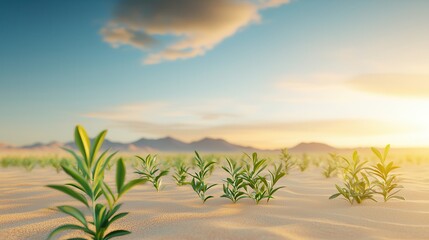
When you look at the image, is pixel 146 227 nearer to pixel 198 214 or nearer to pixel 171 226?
pixel 171 226

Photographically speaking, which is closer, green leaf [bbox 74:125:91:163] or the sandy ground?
green leaf [bbox 74:125:91:163]

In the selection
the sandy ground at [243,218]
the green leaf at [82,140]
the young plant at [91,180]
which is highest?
the green leaf at [82,140]

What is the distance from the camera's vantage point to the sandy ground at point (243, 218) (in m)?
3.45

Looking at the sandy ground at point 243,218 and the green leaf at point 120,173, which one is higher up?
the green leaf at point 120,173

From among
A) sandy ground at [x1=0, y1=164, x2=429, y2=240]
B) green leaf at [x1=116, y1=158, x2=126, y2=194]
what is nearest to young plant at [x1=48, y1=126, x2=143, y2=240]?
green leaf at [x1=116, y1=158, x2=126, y2=194]

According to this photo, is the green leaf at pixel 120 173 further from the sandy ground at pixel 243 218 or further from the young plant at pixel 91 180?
the sandy ground at pixel 243 218

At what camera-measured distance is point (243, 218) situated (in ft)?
13.3

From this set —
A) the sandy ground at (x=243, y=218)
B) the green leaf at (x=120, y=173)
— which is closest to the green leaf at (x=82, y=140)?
the green leaf at (x=120, y=173)

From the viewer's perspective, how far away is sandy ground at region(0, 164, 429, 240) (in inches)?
136

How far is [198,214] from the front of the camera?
4258 millimetres

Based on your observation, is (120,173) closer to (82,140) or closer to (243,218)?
(82,140)

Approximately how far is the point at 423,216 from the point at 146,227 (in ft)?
10.1

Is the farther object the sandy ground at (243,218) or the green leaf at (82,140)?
the sandy ground at (243,218)

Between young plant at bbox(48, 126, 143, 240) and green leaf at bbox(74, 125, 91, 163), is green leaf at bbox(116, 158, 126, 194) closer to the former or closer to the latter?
young plant at bbox(48, 126, 143, 240)
